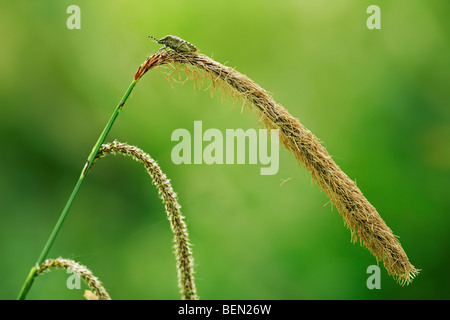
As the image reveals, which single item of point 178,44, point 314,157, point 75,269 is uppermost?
point 178,44

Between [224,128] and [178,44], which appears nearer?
[178,44]

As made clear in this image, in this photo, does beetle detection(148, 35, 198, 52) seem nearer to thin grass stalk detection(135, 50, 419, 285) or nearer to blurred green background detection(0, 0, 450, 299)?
thin grass stalk detection(135, 50, 419, 285)

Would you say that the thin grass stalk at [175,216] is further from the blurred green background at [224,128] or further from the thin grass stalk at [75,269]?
the blurred green background at [224,128]

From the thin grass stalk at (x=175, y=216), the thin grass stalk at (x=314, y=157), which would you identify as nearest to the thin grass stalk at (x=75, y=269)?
the thin grass stalk at (x=175, y=216)

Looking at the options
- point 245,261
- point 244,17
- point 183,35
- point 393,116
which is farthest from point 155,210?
point 393,116

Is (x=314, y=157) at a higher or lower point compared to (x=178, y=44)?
lower

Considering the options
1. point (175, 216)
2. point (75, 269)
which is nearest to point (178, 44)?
point (175, 216)

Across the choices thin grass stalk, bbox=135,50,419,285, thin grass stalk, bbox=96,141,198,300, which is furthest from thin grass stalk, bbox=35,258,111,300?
thin grass stalk, bbox=135,50,419,285

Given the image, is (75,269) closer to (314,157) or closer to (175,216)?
(175,216)
